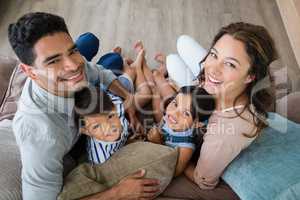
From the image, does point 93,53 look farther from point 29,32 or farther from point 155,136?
point 29,32

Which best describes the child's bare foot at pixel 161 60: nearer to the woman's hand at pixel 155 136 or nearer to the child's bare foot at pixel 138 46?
the child's bare foot at pixel 138 46

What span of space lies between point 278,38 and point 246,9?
1.05 feet

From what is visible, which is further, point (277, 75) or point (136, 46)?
point (136, 46)

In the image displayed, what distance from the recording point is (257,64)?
3.99 ft

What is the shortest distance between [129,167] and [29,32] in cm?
51

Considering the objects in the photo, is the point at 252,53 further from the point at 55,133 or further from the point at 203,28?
the point at 203,28

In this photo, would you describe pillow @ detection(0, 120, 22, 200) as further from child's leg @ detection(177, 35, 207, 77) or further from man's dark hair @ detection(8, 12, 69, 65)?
child's leg @ detection(177, 35, 207, 77)

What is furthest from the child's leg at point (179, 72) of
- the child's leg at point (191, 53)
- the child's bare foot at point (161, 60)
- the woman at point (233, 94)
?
the woman at point (233, 94)

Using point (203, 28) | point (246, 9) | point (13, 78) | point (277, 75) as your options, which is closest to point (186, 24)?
point (203, 28)

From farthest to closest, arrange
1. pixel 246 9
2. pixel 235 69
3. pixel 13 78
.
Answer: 1. pixel 246 9
2. pixel 13 78
3. pixel 235 69

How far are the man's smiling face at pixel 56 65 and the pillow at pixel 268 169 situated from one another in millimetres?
592

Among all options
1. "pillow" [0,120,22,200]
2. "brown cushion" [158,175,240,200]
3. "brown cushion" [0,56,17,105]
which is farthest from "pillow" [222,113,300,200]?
"brown cushion" [0,56,17,105]

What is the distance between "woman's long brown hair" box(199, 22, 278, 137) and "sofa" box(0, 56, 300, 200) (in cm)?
26

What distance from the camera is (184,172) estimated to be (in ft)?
4.37
